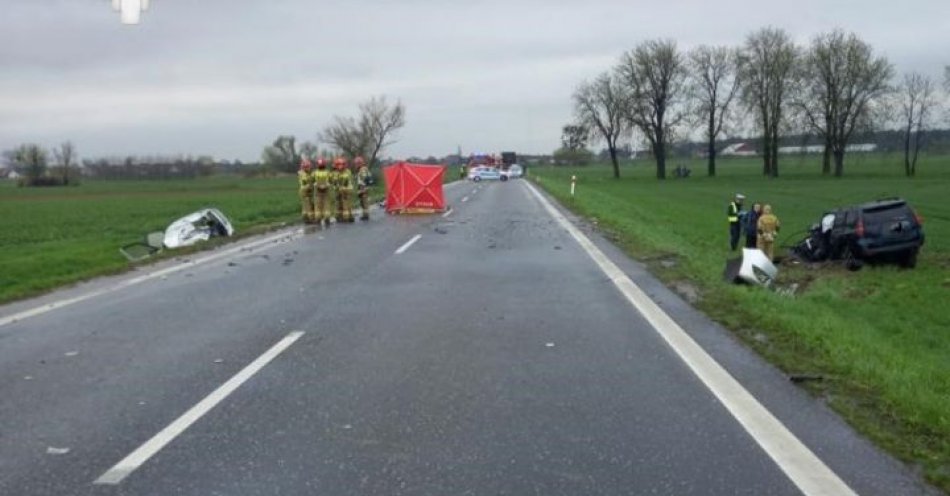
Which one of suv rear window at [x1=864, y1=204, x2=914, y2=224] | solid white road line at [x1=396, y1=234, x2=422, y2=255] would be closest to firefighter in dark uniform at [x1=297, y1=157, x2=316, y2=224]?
solid white road line at [x1=396, y1=234, x2=422, y2=255]

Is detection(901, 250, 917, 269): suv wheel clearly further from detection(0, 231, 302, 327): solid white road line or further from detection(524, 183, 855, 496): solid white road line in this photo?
detection(0, 231, 302, 327): solid white road line

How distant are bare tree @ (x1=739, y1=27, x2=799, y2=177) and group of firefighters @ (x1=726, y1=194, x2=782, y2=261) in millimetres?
66559

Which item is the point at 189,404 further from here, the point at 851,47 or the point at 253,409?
the point at 851,47

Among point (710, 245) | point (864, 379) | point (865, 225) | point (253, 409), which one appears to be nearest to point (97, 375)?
point (253, 409)

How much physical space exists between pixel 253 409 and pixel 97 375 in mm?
1724

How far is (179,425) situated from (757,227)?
17.1 m

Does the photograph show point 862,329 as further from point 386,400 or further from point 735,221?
point 735,221

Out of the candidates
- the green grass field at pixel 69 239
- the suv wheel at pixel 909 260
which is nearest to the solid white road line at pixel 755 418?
the green grass field at pixel 69 239

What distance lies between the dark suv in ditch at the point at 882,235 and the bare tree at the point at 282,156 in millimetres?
101583

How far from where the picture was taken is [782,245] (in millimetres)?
25562

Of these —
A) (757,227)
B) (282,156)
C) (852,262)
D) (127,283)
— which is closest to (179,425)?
(127,283)

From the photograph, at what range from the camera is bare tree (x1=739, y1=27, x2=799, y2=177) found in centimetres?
8681

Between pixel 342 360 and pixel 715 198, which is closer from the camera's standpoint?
pixel 342 360

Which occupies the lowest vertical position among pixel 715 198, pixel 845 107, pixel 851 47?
pixel 715 198
